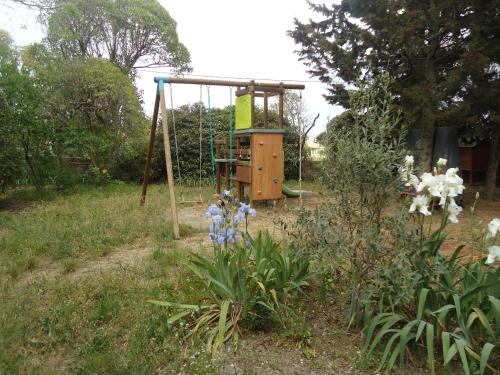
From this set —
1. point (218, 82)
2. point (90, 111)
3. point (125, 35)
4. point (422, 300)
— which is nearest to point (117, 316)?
point (422, 300)

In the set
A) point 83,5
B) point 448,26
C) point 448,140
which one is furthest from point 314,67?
point 83,5

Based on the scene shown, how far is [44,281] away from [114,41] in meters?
15.3

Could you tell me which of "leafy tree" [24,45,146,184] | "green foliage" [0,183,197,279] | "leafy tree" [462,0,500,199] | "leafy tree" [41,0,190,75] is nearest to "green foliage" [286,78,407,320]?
"green foliage" [0,183,197,279]

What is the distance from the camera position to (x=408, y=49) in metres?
5.45

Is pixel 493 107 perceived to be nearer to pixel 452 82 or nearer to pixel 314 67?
pixel 452 82

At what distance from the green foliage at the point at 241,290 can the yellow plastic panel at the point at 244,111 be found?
4.08m

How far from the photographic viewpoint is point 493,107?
550 centimetres

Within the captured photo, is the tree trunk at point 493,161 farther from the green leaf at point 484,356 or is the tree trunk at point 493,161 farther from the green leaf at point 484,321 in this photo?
the green leaf at point 484,356

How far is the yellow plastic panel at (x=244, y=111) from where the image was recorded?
6.07m

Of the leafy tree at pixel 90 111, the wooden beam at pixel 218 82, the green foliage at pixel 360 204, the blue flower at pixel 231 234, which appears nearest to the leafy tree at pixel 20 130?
the leafy tree at pixel 90 111

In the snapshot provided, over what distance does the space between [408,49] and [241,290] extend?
512 centimetres

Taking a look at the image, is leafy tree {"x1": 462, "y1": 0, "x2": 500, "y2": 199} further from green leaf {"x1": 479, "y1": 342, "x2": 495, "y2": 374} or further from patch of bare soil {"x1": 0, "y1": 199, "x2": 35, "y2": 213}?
patch of bare soil {"x1": 0, "y1": 199, "x2": 35, "y2": 213}

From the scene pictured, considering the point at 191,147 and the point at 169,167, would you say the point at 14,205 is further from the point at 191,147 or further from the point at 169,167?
the point at 191,147

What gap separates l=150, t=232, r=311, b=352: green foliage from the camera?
6.64 feet
